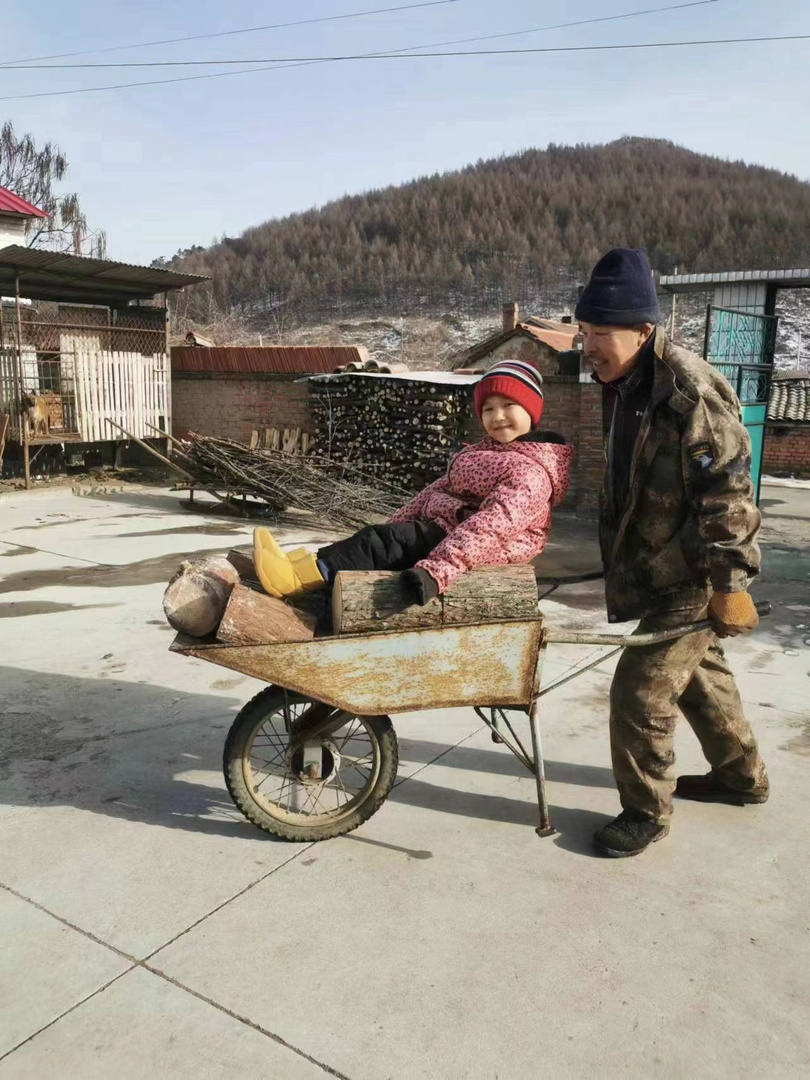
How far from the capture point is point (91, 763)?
363 centimetres

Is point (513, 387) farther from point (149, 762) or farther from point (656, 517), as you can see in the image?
point (149, 762)

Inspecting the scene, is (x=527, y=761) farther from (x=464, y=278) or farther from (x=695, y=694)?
(x=464, y=278)

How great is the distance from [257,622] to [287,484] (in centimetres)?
751

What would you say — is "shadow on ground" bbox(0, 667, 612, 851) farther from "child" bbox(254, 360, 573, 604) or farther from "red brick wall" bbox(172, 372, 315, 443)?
"red brick wall" bbox(172, 372, 315, 443)

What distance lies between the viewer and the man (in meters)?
2.65

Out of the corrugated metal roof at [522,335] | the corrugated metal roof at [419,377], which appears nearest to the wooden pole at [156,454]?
the corrugated metal roof at [419,377]

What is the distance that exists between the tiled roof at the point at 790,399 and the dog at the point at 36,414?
12.2 meters

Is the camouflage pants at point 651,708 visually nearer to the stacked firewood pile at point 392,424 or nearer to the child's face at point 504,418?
the child's face at point 504,418

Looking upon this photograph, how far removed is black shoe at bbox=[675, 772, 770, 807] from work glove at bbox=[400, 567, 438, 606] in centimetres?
154

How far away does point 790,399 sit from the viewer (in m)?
16.0

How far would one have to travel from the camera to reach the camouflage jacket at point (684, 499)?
8.62ft

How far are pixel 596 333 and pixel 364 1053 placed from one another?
2.24 meters

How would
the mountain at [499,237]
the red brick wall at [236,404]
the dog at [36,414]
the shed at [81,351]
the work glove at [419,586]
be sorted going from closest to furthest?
the work glove at [419,586] < the dog at [36,414] < the shed at [81,351] < the red brick wall at [236,404] < the mountain at [499,237]

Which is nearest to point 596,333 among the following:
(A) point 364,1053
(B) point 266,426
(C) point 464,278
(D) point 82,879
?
(A) point 364,1053
